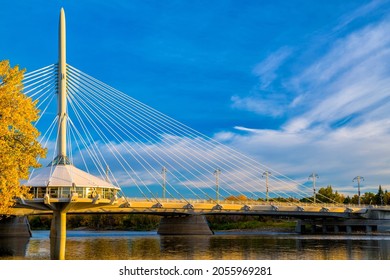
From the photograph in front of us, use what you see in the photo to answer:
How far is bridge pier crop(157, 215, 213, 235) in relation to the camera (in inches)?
3570

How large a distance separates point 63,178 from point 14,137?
26.1 meters

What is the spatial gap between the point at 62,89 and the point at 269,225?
76816 millimetres

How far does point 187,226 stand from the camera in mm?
91625

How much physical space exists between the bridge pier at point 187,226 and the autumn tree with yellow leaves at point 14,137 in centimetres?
6194

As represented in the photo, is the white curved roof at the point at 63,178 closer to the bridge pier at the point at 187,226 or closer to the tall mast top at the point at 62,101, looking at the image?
the tall mast top at the point at 62,101

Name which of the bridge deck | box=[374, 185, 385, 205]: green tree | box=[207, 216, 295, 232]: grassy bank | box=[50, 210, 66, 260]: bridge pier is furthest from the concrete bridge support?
box=[374, 185, 385, 205]: green tree

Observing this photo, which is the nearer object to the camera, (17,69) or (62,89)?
(17,69)

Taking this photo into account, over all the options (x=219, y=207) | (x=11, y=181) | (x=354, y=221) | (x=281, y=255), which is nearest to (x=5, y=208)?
(x=11, y=181)

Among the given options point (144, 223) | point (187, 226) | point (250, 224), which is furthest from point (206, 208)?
point (144, 223)

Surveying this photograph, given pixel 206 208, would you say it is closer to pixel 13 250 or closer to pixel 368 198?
pixel 13 250

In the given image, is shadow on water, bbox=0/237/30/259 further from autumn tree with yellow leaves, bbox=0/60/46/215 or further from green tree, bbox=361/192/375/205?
green tree, bbox=361/192/375/205

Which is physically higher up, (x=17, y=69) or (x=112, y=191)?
(x=17, y=69)
